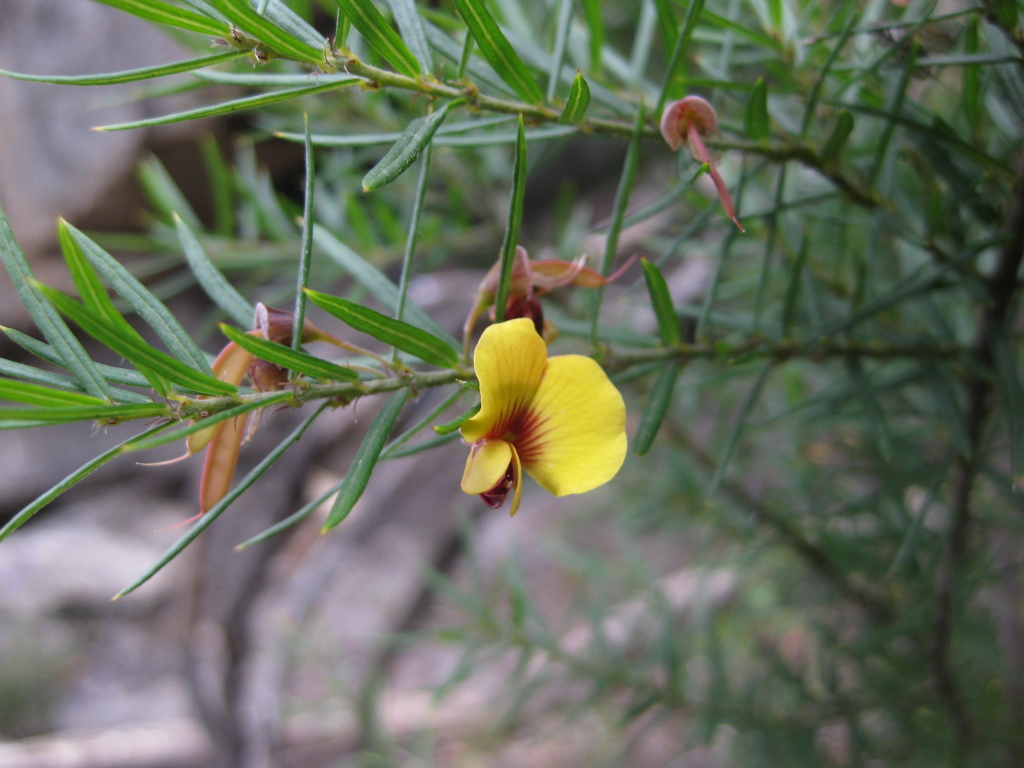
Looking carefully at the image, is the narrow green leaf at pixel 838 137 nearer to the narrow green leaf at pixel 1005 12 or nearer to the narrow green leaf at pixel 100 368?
A: the narrow green leaf at pixel 1005 12

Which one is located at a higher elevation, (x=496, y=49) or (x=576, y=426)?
(x=496, y=49)

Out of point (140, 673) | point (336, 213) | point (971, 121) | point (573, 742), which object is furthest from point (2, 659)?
point (971, 121)

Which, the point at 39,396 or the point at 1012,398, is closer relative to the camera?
the point at 39,396


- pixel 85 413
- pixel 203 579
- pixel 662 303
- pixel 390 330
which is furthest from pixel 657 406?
pixel 203 579

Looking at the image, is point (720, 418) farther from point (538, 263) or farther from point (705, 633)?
point (538, 263)

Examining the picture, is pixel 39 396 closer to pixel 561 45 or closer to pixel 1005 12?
pixel 561 45

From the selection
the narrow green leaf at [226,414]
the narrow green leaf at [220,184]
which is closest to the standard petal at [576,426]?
the narrow green leaf at [226,414]
